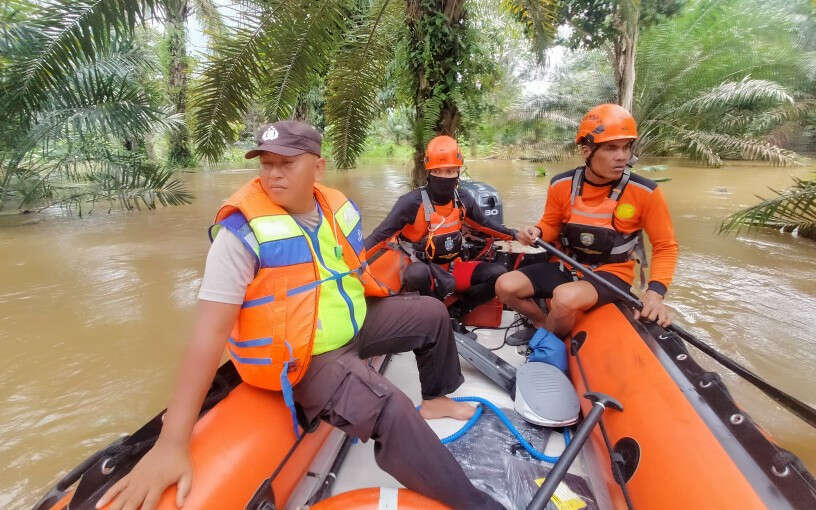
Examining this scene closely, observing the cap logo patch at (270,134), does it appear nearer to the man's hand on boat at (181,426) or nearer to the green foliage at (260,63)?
the man's hand on boat at (181,426)

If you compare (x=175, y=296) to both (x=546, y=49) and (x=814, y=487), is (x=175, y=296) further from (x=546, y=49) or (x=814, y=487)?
(x=814, y=487)

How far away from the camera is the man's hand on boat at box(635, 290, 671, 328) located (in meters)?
2.17

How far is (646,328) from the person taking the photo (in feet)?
7.06

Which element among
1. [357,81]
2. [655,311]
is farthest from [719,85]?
[655,311]

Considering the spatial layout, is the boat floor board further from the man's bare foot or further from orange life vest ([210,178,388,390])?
orange life vest ([210,178,388,390])

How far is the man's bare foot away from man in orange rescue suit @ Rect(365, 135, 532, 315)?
0.98 meters

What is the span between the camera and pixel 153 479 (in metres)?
1.17

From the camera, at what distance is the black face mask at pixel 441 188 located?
317 centimetres

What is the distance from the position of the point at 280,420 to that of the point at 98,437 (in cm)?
188

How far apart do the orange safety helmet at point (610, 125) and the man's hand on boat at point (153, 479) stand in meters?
2.40

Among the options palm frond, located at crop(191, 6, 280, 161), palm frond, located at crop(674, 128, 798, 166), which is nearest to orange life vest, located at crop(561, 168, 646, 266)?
palm frond, located at crop(191, 6, 280, 161)

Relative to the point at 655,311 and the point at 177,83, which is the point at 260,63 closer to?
the point at 655,311

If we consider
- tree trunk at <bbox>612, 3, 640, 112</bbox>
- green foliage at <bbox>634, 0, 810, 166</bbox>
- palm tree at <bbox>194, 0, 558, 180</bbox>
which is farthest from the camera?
green foliage at <bbox>634, 0, 810, 166</bbox>

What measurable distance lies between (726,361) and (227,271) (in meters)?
2.09
